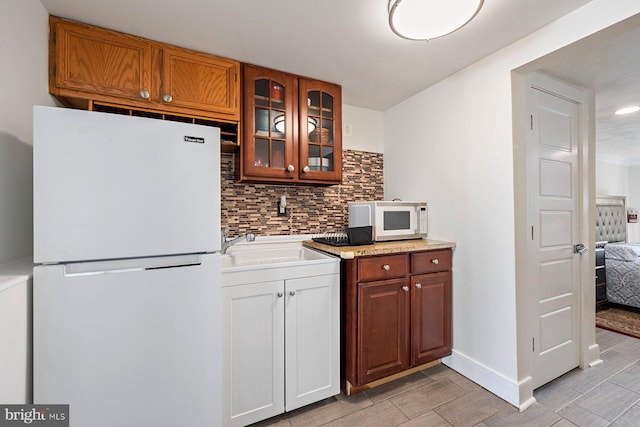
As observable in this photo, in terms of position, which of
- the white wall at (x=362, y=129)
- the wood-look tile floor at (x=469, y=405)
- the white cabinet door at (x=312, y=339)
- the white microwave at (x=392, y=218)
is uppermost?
the white wall at (x=362, y=129)

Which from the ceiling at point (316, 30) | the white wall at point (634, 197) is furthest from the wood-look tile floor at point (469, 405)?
the white wall at point (634, 197)

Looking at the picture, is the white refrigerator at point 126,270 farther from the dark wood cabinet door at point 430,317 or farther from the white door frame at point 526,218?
the white door frame at point 526,218

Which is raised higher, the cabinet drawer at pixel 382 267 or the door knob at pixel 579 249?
the door knob at pixel 579 249

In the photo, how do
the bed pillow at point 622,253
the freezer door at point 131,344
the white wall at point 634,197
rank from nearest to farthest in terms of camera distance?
the freezer door at point 131,344, the bed pillow at point 622,253, the white wall at point 634,197

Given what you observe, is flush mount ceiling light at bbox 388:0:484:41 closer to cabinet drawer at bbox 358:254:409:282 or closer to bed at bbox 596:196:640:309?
cabinet drawer at bbox 358:254:409:282

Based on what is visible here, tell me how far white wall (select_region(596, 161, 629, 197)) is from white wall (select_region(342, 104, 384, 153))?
499 centimetres

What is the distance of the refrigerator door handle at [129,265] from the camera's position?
105cm

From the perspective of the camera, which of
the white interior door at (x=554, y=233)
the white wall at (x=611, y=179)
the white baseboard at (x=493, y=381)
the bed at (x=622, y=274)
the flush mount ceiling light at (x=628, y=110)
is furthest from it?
the white wall at (x=611, y=179)

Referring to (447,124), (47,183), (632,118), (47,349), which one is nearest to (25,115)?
(47,183)

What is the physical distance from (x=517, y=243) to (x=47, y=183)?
7.80ft

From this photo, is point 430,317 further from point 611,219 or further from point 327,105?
point 611,219

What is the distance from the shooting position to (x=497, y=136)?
1723 millimetres

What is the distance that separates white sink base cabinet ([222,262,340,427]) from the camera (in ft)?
4.63

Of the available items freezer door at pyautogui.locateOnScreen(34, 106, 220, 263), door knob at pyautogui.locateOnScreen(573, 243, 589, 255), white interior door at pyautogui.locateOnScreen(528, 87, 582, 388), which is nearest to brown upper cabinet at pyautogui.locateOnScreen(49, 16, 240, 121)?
freezer door at pyautogui.locateOnScreen(34, 106, 220, 263)
